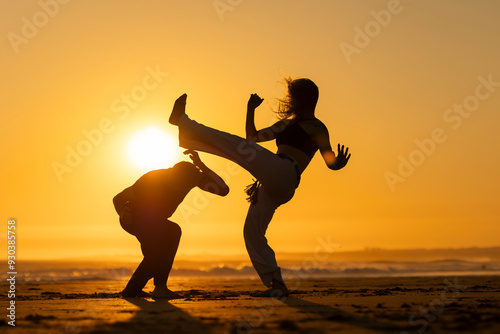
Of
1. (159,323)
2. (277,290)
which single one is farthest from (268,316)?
(277,290)

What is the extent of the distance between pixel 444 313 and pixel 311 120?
2969 mm

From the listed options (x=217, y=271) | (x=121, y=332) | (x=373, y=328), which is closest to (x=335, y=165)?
(x=373, y=328)

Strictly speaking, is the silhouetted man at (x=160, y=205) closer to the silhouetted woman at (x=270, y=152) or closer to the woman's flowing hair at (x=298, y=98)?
the silhouetted woman at (x=270, y=152)

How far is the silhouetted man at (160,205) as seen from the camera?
7.56m

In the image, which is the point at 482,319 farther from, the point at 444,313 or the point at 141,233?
the point at 141,233

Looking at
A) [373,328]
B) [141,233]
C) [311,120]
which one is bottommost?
[373,328]

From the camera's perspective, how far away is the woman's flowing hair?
7527 mm

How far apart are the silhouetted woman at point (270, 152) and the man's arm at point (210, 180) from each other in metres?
0.27

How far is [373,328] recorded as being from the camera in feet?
14.1

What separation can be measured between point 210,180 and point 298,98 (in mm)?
1353

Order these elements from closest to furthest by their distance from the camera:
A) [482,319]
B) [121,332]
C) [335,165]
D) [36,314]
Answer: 1. [121,332]
2. [482,319]
3. [36,314]
4. [335,165]

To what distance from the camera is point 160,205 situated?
25.1 feet

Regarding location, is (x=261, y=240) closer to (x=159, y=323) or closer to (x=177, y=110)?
(x=177, y=110)

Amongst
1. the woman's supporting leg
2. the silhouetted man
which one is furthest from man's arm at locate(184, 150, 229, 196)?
the woman's supporting leg
